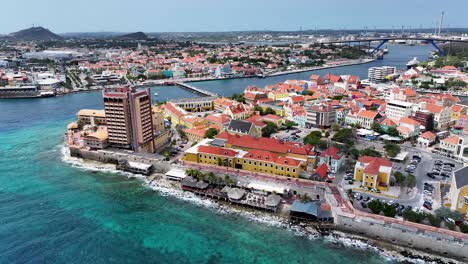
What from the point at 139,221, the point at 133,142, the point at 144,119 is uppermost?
the point at 144,119

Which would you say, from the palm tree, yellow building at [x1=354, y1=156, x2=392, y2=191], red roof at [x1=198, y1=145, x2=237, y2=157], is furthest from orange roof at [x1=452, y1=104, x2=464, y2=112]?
the palm tree

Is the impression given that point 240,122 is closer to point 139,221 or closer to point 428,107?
point 139,221

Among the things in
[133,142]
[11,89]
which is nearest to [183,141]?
[133,142]

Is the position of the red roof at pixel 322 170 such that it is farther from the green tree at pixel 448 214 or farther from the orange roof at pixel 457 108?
the orange roof at pixel 457 108

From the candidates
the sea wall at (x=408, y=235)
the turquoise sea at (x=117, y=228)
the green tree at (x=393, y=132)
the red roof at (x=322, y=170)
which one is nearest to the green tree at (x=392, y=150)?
the green tree at (x=393, y=132)

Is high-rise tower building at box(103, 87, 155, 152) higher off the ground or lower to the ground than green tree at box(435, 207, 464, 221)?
higher

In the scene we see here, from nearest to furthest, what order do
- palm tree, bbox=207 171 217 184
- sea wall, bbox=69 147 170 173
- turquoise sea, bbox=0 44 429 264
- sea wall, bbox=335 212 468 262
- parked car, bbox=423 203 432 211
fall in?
sea wall, bbox=335 212 468 262, turquoise sea, bbox=0 44 429 264, parked car, bbox=423 203 432 211, palm tree, bbox=207 171 217 184, sea wall, bbox=69 147 170 173

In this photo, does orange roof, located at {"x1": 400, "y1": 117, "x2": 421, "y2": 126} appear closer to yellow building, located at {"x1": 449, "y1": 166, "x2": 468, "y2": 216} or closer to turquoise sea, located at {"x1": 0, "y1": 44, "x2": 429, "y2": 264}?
yellow building, located at {"x1": 449, "y1": 166, "x2": 468, "y2": 216}
